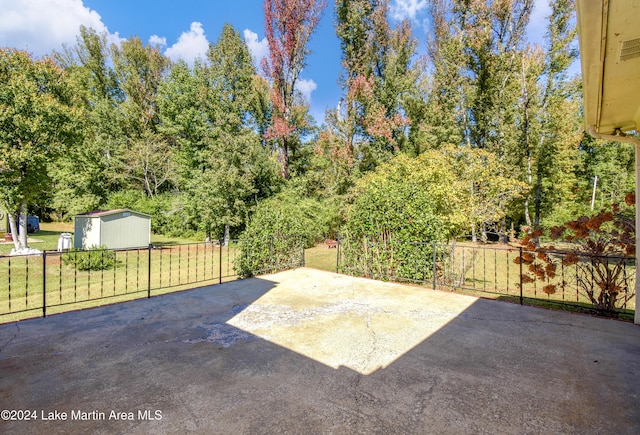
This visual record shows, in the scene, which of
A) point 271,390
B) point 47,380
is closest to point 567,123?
point 271,390

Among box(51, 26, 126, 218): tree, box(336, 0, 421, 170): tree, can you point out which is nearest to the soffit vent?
box(336, 0, 421, 170): tree

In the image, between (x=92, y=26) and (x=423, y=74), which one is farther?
(x=92, y=26)

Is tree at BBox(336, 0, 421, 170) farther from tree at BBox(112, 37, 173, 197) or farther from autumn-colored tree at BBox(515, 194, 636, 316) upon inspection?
tree at BBox(112, 37, 173, 197)

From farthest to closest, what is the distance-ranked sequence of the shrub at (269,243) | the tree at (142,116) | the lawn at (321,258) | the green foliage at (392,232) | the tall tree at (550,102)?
the tree at (142,116)
the tall tree at (550,102)
the lawn at (321,258)
the shrub at (269,243)
the green foliage at (392,232)

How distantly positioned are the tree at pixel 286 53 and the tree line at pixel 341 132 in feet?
0.22

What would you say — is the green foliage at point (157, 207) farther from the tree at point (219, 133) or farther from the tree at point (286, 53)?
the tree at point (286, 53)

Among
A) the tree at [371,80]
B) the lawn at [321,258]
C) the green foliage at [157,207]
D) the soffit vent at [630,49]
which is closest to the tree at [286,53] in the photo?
the tree at [371,80]

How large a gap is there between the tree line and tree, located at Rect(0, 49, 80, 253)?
0.04 meters

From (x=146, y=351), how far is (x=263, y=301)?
73.4 inches

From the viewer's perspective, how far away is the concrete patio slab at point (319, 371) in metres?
1.90

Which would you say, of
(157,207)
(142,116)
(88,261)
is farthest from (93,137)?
(88,261)

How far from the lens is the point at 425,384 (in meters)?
2.31

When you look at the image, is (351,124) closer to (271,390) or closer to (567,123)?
(567,123)

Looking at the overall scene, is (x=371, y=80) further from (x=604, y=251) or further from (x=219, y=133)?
(x=604, y=251)
